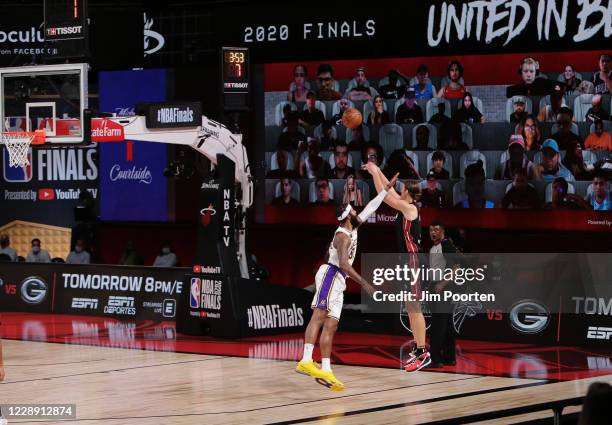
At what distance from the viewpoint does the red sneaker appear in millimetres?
15141

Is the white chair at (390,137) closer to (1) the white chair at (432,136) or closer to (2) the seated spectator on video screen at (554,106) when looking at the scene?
(1) the white chair at (432,136)

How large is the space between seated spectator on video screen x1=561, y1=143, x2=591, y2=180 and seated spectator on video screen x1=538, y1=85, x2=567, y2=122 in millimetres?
610

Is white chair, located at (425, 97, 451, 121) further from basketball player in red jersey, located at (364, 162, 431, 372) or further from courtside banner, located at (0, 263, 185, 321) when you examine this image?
basketball player in red jersey, located at (364, 162, 431, 372)

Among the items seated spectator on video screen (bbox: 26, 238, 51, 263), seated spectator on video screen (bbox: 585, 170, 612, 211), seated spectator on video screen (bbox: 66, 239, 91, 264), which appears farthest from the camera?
seated spectator on video screen (bbox: 26, 238, 51, 263)

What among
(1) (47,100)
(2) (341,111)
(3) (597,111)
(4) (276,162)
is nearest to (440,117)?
(2) (341,111)

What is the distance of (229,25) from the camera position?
2405 centimetres

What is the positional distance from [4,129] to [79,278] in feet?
12.4

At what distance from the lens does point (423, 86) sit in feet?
72.1

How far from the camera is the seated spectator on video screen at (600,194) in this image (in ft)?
66.4

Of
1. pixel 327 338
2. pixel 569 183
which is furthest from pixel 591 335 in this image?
pixel 327 338

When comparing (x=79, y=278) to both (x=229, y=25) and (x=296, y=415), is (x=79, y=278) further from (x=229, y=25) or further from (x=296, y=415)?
(x=296, y=415)

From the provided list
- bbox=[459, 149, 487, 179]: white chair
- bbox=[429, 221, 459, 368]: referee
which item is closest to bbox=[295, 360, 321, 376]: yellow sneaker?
bbox=[429, 221, 459, 368]: referee

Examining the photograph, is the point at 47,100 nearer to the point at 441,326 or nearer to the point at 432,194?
the point at 432,194

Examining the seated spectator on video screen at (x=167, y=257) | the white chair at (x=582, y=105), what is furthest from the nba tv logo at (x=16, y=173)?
the white chair at (x=582, y=105)
